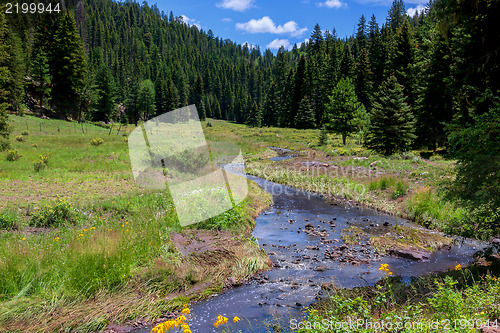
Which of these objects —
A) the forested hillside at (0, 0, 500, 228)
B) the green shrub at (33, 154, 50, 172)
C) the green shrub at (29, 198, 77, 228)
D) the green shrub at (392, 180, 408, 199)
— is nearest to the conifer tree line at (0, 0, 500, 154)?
the forested hillside at (0, 0, 500, 228)

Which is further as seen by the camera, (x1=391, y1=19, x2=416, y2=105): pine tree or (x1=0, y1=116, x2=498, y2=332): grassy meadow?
(x1=391, y1=19, x2=416, y2=105): pine tree

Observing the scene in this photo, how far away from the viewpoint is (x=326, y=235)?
36.2ft

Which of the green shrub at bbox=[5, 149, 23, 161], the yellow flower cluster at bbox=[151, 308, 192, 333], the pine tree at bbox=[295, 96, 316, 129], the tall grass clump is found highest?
the pine tree at bbox=[295, 96, 316, 129]

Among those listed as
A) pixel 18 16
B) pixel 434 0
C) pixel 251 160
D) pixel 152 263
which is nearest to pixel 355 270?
pixel 152 263

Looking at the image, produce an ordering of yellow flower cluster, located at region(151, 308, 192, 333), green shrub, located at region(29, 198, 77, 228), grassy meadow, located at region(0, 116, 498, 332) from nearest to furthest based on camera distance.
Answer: yellow flower cluster, located at region(151, 308, 192, 333)
grassy meadow, located at region(0, 116, 498, 332)
green shrub, located at region(29, 198, 77, 228)

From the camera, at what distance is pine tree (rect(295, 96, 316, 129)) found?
69.2 metres

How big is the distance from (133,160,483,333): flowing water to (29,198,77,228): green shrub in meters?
5.52

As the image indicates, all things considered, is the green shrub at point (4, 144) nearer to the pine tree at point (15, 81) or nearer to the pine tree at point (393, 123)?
the pine tree at point (15, 81)

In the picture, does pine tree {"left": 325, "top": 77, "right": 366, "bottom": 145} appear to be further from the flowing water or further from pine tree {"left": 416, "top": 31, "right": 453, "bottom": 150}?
the flowing water

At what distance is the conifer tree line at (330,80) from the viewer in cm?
804

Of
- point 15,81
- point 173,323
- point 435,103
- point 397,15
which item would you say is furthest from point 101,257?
point 397,15

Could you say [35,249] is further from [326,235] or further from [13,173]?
[13,173]

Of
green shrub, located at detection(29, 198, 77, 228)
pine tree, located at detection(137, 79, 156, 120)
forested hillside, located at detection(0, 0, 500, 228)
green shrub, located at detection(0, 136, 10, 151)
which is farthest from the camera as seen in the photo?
pine tree, located at detection(137, 79, 156, 120)

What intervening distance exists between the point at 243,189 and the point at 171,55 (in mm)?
168912
